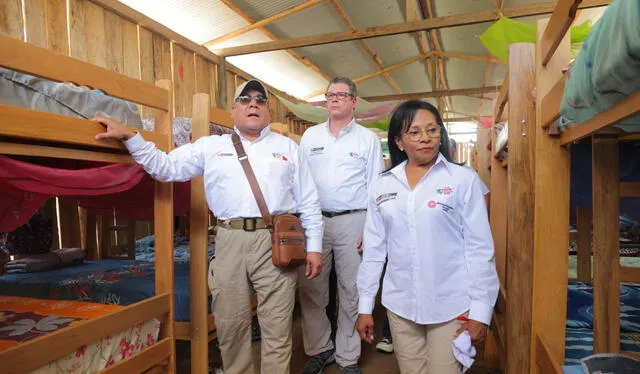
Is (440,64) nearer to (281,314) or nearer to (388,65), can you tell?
(388,65)

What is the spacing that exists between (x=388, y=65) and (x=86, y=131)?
7.23m

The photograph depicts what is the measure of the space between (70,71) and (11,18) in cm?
249

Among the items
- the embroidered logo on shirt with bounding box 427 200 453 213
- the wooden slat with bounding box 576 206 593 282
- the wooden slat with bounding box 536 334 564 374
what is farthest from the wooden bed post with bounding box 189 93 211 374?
the wooden slat with bounding box 576 206 593 282

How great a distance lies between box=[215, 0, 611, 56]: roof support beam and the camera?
4.52m

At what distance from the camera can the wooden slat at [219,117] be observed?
2326 millimetres

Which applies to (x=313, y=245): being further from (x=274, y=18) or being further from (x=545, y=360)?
(x=274, y=18)

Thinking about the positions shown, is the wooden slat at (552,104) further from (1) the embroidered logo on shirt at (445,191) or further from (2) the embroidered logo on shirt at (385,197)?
(2) the embroidered logo on shirt at (385,197)

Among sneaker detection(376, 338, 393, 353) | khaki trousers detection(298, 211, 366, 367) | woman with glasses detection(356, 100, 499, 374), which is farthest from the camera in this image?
sneaker detection(376, 338, 393, 353)

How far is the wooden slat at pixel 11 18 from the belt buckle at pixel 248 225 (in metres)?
2.72

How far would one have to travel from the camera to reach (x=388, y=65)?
811cm

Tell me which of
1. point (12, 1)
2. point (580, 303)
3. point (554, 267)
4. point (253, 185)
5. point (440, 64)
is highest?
point (440, 64)

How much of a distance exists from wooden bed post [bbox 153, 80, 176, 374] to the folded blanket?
4.76ft

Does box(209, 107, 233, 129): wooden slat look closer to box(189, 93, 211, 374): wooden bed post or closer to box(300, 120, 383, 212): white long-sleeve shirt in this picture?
box(189, 93, 211, 374): wooden bed post

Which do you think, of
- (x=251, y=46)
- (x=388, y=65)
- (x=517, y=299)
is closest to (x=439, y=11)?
→ (x=388, y=65)
